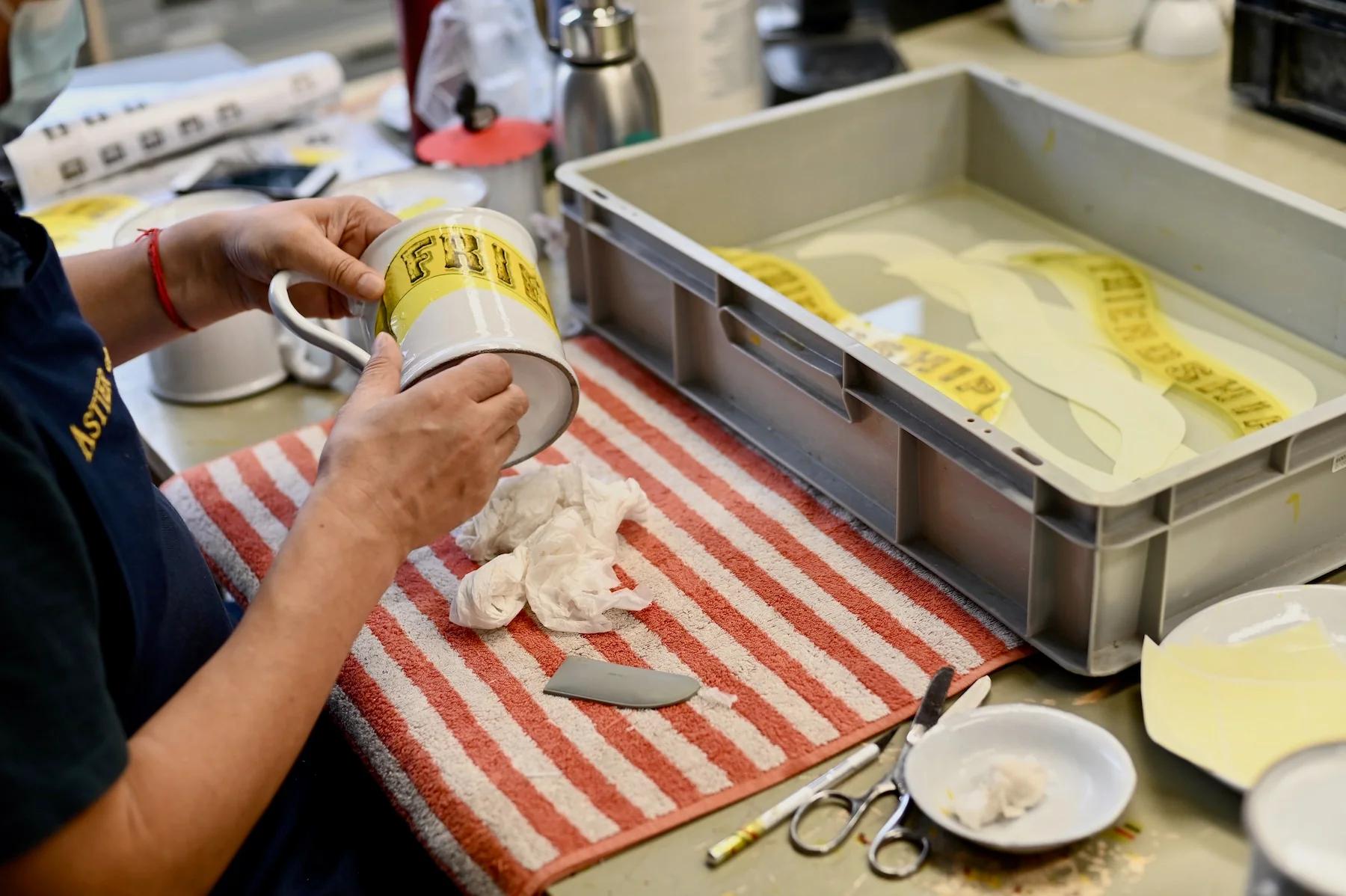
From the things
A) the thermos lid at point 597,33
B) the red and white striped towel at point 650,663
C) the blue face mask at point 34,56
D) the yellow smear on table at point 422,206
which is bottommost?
the red and white striped towel at point 650,663

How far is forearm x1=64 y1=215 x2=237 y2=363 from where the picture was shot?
1.14m

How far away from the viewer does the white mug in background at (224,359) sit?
1.37 meters

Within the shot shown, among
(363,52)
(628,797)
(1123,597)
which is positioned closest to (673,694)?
(628,797)

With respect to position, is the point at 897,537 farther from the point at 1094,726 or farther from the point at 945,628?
the point at 1094,726

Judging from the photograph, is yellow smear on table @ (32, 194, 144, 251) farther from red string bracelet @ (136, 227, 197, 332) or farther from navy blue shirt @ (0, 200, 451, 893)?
navy blue shirt @ (0, 200, 451, 893)

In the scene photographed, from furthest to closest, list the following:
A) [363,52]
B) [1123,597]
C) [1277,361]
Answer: [363,52], [1277,361], [1123,597]

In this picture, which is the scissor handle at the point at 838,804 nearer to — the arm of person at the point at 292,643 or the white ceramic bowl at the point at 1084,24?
the arm of person at the point at 292,643

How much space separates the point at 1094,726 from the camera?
33.4 inches

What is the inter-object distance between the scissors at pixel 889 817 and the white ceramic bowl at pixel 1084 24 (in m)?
1.22

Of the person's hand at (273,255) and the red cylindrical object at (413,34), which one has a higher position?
the red cylindrical object at (413,34)

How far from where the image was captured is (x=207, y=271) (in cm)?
116

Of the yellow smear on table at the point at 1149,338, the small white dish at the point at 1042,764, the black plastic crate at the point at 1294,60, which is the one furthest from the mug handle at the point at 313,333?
the black plastic crate at the point at 1294,60

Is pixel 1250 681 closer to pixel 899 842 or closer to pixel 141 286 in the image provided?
pixel 899 842

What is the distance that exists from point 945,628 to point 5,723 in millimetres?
610
